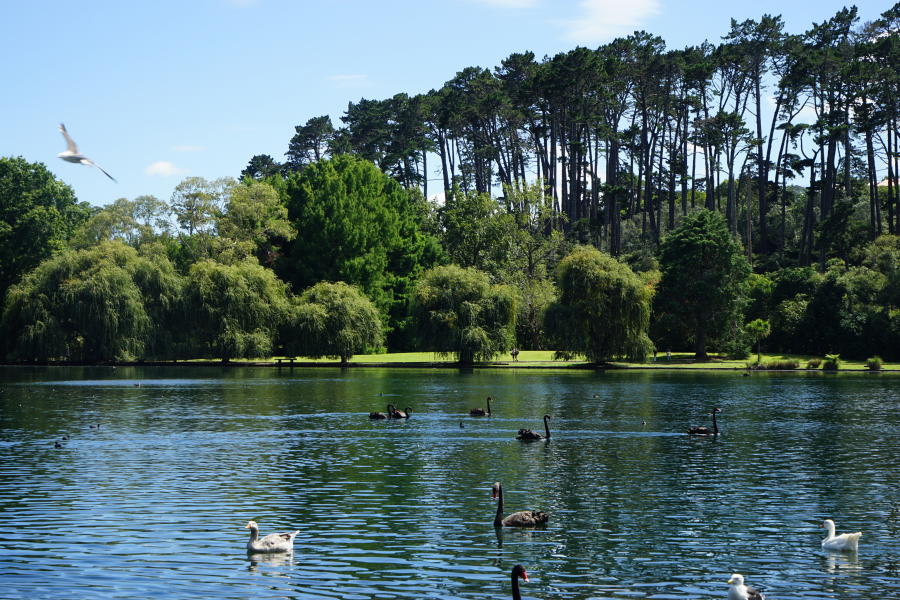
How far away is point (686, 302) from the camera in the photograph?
9475cm

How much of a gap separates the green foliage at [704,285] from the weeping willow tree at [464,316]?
57.0ft

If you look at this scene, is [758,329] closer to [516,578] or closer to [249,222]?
[249,222]

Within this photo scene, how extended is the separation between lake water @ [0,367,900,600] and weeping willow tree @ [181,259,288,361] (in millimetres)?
38150

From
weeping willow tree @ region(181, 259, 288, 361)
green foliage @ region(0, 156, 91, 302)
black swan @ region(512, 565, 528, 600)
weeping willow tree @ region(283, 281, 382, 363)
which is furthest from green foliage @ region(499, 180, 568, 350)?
black swan @ region(512, 565, 528, 600)

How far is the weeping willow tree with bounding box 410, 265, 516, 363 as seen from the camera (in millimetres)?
89062

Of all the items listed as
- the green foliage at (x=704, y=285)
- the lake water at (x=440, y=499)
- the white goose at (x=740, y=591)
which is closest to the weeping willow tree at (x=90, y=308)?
the lake water at (x=440, y=499)

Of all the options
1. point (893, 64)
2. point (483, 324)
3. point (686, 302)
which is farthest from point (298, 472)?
point (893, 64)

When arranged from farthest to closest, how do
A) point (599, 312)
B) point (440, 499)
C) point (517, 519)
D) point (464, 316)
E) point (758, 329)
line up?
point (758, 329) → point (464, 316) → point (599, 312) → point (440, 499) → point (517, 519)

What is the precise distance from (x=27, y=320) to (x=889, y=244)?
292ft

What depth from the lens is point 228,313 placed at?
88.7m

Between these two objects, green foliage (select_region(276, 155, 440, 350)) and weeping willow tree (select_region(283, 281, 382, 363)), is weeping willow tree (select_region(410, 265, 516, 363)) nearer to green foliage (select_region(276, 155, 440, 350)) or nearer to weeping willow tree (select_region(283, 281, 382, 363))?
weeping willow tree (select_region(283, 281, 382, 363))

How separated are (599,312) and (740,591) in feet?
236

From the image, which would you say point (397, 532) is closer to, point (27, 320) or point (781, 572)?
point (781, 572)

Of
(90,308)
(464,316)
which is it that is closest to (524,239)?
(464,316)
